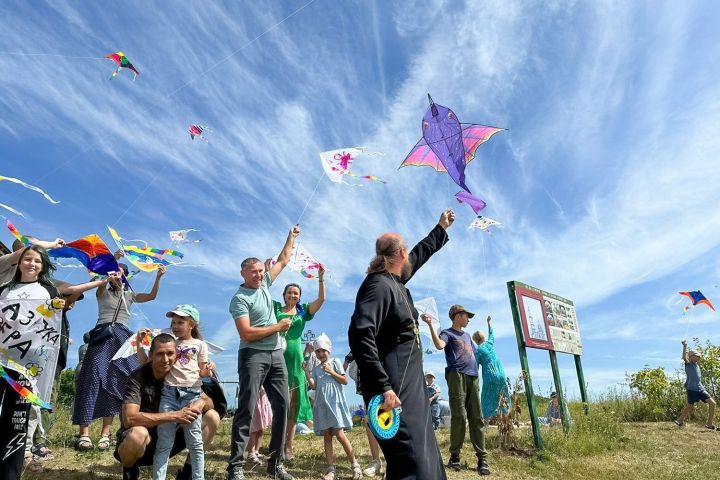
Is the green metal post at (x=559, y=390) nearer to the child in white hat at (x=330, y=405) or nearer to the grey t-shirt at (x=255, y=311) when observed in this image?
the child in white hat at (x=330, y=405)

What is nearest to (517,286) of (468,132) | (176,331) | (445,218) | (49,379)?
(468,132)

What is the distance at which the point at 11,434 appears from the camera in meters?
3.16

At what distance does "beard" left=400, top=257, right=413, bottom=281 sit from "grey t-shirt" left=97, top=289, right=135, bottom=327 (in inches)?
121

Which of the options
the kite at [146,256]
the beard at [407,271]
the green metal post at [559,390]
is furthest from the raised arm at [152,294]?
the green metal post at [559,390]

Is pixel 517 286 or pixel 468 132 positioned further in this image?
pixel 517 286

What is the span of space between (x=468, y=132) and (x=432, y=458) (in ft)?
11.5

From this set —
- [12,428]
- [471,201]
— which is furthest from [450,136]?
[12,428]

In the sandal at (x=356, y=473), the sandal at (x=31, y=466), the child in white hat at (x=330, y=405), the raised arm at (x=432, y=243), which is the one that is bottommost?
the sandal at (x=356, y=473)

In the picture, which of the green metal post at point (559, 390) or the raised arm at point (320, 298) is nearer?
the raised arm at point (320, 298)

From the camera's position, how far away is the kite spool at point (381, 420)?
2.54 m

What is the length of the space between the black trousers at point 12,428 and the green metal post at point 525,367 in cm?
583

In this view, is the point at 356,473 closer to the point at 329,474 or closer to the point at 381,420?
the point at 329,474

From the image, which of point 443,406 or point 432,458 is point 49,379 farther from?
point 443,406

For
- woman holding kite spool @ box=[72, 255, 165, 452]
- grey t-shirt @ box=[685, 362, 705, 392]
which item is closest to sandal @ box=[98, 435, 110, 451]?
woman holding kite spool @ box=[72, 255, 165, 452]
